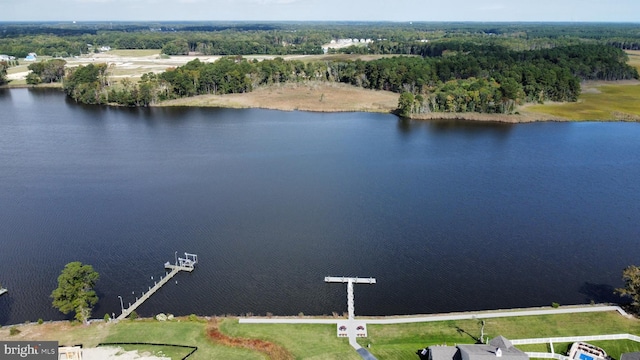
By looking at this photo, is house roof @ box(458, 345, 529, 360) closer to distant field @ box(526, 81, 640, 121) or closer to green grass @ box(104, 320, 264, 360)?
green grass @ box(104, 320, 264, 360)

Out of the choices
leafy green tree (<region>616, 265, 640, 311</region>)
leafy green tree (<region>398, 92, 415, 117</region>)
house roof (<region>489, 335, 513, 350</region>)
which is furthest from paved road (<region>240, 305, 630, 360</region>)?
leafy green tree (<region>398, 92, 415, 117</region>)

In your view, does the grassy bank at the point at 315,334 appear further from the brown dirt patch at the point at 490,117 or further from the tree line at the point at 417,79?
the tree line at the point at 417,79

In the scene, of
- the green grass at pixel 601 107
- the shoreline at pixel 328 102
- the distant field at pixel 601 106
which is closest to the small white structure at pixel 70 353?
the shoreline at pixel 328 102

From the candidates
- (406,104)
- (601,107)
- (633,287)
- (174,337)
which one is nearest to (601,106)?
(601,107)

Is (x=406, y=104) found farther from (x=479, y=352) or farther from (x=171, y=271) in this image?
(x=479, y=352)

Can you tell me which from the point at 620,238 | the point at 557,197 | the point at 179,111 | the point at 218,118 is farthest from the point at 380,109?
the point at 620,238
